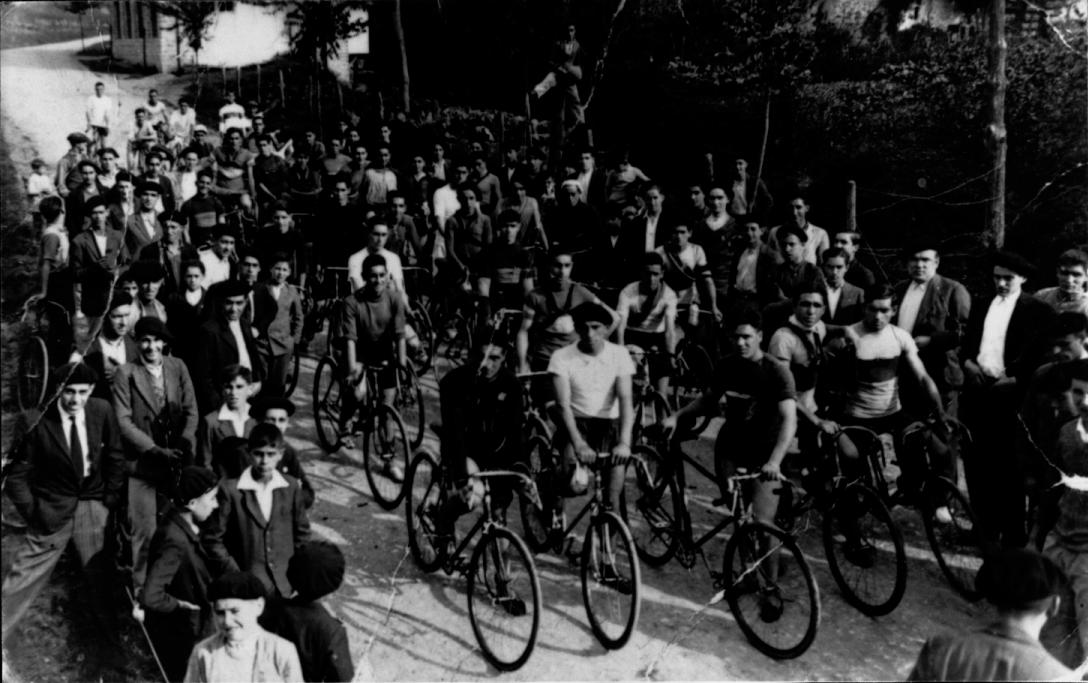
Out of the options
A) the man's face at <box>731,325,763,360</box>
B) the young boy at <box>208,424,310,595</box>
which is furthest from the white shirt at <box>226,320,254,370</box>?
the man's face at <box>731,325,763,360</box>

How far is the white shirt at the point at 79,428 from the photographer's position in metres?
5.72

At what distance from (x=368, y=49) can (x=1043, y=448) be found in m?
7.61

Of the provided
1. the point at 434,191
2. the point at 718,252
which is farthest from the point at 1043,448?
the point at 434,191

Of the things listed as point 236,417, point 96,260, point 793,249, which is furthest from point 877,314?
point 96,260

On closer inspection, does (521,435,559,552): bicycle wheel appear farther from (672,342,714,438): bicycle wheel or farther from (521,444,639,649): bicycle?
(672,342,714,438): bicycle wheel

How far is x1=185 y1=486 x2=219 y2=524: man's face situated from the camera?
5023 millimetres

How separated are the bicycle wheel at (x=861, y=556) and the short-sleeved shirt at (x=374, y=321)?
3.90 metres

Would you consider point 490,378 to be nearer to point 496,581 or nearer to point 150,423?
point 496,581

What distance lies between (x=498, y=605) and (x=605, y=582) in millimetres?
702

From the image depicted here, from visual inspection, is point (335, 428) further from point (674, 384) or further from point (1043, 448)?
point (1043, 448)

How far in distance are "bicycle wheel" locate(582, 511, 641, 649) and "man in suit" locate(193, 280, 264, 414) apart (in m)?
3.16

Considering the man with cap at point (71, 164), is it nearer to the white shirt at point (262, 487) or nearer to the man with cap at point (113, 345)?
the man with cap at point (113, 345)

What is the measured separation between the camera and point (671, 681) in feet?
18.0

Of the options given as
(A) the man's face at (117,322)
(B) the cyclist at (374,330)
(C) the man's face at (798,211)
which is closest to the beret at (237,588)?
(A) the man's face at (117,322)
